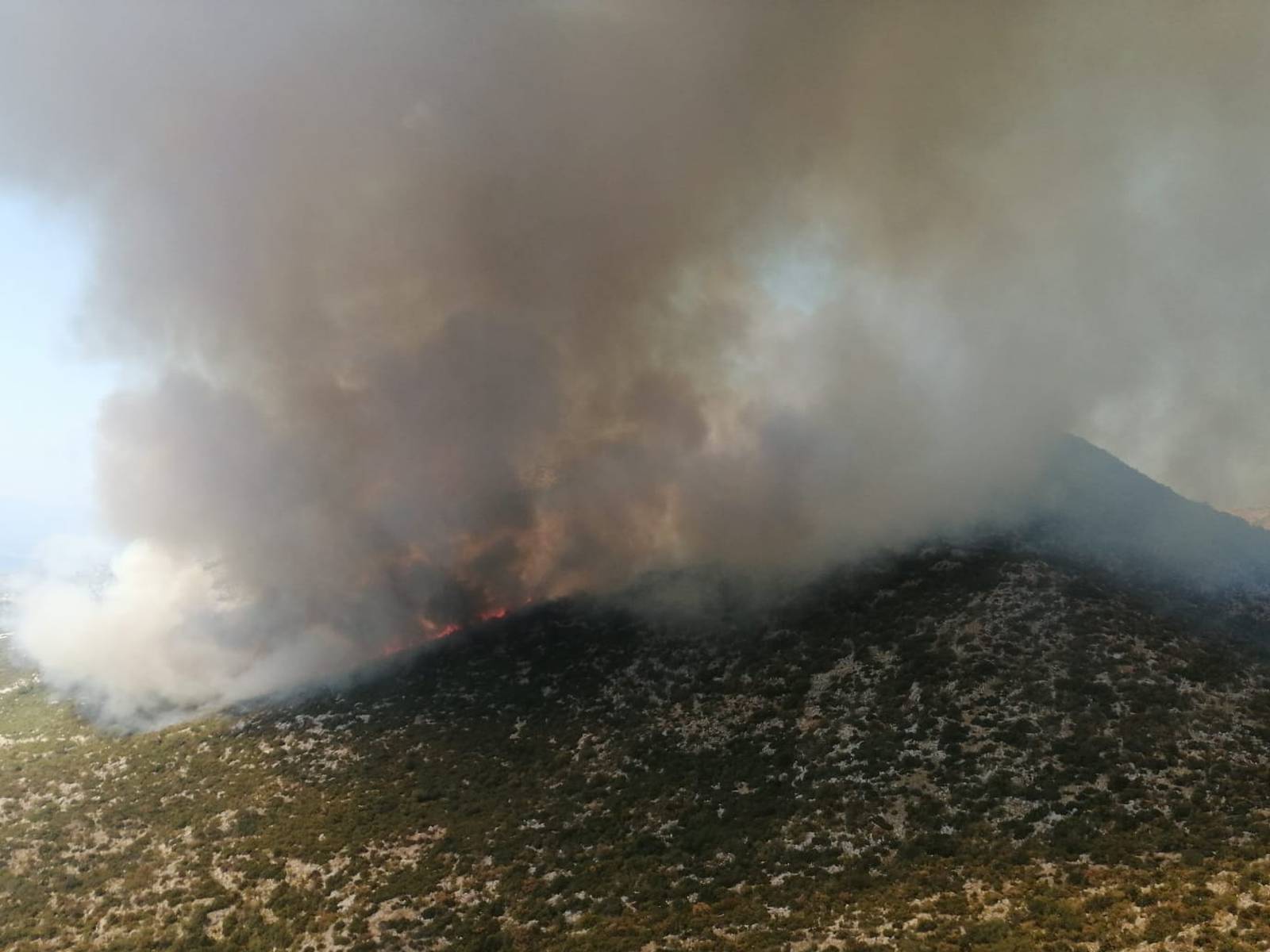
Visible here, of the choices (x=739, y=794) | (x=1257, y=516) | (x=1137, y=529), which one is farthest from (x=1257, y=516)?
(x=739, y=794)

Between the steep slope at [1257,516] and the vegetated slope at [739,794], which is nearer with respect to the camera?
the vegetated slope at [739,794]

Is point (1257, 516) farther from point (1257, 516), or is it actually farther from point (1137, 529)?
point (1137, 529)

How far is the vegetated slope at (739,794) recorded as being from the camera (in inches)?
1265

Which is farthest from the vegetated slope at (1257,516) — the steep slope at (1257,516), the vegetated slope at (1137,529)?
the vegetated slope at (1137,529)

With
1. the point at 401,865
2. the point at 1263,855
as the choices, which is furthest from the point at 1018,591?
the point at 401,865

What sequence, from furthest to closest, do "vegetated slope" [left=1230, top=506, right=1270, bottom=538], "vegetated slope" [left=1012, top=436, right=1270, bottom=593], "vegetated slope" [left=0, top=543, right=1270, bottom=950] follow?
"vegetated slope" [left=1230, top=506, right=1270, bottom=538]
"vegetated slope" [left=1012, top=436, right=1270, bottom=593]
"vegetated slope" [left=0, top=543, right=1270, bottom=950]

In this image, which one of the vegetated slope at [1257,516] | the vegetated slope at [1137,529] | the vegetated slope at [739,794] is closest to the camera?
the vegetated slope at [739,794]

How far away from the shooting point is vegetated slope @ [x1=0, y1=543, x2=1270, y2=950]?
32.1 m

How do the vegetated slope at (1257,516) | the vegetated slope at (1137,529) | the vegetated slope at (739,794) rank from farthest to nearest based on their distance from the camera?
1. the vegetated slope at (1257,516)
2. the vegetated slope at (1137,529)
3. the vegetated slope at (739,794)

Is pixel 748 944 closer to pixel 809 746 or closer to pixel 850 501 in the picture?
pixel 809 746

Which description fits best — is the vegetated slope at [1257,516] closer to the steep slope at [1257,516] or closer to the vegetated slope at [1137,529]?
the steep slope at [1257,516]

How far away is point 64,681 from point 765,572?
80168 millimetres

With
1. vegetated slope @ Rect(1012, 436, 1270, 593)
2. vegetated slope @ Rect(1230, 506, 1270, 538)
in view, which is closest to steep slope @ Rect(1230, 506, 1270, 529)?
vegetated slope @ Rect(1230, 506, 1270, 538)

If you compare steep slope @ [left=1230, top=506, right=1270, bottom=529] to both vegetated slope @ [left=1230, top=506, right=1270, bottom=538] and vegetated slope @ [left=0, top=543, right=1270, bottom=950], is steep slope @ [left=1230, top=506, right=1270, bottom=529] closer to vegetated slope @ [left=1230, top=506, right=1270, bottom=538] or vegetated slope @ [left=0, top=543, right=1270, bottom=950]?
vegetated slope @ [left=1230, top=506, right=1270, bottom=538]
